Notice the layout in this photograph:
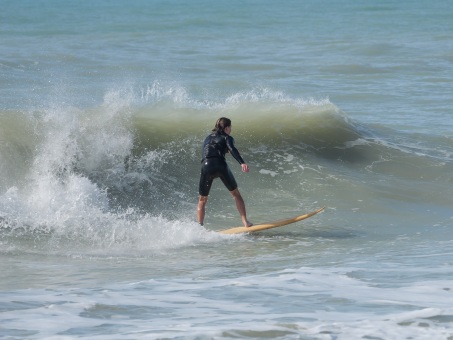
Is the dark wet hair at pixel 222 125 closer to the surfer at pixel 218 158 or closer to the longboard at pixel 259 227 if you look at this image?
the surfer at pixel 218 158

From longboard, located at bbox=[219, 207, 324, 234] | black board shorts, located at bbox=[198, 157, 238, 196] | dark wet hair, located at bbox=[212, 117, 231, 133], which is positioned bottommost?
longboard, located at bbox=[219, 207, 324, 234]

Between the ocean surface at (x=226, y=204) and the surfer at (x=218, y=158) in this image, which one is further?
the surfer at (x=218, y=158)

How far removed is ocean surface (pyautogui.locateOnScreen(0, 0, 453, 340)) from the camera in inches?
275

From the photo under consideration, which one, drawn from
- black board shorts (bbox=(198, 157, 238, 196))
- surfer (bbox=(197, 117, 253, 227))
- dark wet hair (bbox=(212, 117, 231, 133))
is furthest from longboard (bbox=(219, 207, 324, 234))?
dark wet hair (bbox=(212, 117, 231, 133))

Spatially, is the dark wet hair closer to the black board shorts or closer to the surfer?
the surfer

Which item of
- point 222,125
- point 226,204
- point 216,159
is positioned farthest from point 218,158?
point 226,204

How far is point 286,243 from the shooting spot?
10.9 meters

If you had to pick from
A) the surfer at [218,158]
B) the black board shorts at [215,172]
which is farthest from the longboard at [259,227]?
the black board shorts at [215,172]

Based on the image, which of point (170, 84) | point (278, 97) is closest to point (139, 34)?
point (170, 84)

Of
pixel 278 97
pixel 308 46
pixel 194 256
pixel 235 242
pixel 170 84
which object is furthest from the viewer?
pixel 308 46

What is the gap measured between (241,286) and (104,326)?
1784 millimetres

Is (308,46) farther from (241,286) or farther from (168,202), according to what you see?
(241,286)

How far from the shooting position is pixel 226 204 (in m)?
13.2

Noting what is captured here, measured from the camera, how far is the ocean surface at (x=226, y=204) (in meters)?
6.98
